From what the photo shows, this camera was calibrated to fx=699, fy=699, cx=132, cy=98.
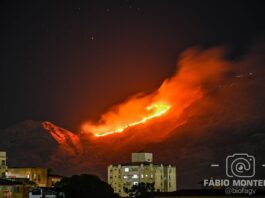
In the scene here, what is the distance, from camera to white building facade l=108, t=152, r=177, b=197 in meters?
144

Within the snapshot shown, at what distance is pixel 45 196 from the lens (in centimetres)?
8438

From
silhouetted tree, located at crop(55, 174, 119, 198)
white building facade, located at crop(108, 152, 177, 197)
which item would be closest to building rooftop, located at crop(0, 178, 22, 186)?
silhouetted tree, located at crop(55, 174, 119, 198)

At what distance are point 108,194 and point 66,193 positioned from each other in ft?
20.3

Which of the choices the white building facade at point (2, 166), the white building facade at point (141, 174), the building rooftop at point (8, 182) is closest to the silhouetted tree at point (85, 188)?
the building rooftop at point (8, 182)

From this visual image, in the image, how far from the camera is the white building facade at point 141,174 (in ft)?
472

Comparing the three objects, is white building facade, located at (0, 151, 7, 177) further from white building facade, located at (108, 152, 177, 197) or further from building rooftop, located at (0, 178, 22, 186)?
white building facade, located at (108, 152, 177, 197)

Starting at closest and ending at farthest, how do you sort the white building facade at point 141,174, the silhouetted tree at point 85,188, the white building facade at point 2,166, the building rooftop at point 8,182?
the silhouetted tree at point 85,188 → the building rooftop at point 8,182 → the white building facade at point 2,166 → the white building facade at point 141,174

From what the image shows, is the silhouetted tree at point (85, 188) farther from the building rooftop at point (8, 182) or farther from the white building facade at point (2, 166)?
the white building facade at point (2, 166)

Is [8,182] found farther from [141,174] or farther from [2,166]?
[141,174]

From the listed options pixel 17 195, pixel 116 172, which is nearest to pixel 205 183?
pixel 17 195

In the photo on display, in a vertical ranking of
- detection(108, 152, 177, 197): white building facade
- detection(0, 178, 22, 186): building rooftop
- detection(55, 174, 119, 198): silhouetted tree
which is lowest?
detection(55, 174, 119, 198): silhouetted tree

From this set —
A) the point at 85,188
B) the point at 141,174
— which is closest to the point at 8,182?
the point at 85,188

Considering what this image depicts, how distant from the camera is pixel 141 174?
5699 inches

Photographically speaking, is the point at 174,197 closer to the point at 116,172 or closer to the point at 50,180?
the point at 50,180
